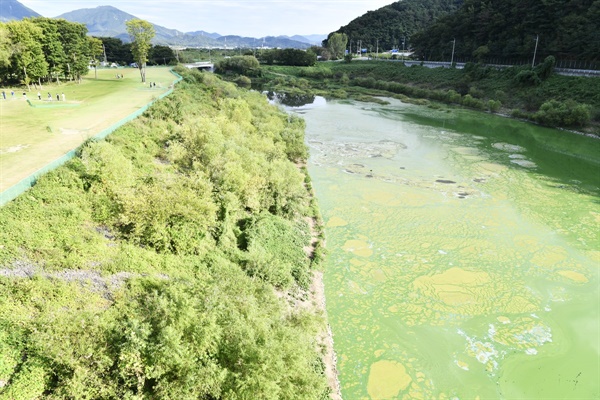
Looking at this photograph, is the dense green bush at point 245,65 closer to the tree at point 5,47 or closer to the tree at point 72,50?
the tree at point 72,50

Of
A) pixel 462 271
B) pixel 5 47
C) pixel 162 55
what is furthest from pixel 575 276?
pixel 162 55

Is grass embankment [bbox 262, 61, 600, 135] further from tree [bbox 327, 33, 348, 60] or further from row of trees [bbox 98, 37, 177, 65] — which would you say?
row of trees [bbox 98, 37, 177, 65]

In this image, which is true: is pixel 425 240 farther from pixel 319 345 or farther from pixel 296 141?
pixel 296 141

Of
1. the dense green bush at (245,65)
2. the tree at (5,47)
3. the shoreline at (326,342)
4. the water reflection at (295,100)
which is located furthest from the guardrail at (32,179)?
the dense green bush at (245,65)

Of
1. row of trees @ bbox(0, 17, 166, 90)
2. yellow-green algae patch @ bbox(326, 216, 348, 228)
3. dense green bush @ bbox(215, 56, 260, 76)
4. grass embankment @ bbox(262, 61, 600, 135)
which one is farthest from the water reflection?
yellow-green algae patch @ bbox(326, 216, 348, 228)

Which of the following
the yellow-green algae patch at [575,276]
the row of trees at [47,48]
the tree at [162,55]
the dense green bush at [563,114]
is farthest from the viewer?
Result: the tree at [162,55]

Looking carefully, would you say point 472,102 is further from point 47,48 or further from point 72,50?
point 47,48
